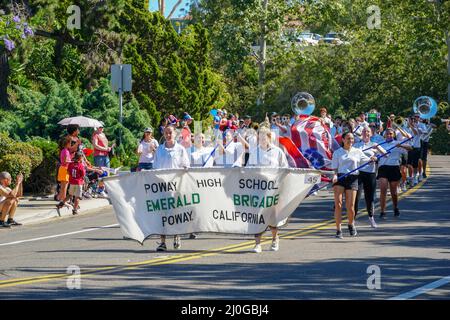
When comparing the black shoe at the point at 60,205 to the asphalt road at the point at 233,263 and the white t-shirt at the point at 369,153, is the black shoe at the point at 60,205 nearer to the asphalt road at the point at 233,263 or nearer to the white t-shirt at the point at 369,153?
the asphalt road at the point at 233,263

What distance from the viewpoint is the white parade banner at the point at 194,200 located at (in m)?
17.9

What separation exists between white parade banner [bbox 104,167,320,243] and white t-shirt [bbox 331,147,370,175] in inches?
90.6

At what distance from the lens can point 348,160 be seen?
20.1m

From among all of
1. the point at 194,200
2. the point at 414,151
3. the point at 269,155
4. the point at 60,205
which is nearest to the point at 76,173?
the point at 60,205

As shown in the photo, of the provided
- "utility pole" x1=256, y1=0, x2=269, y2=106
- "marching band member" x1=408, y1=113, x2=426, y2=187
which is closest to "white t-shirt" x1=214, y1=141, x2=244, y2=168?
"marching band member" x1=408, y1=113, x2=426, y2=187

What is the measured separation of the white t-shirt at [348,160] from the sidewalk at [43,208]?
6.80 metres

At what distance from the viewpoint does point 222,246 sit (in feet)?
60.6

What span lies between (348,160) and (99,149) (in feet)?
31.5

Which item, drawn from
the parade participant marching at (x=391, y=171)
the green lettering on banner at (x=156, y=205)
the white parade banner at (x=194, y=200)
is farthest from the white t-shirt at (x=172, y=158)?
the parade participant marching at (x=391, y=171)

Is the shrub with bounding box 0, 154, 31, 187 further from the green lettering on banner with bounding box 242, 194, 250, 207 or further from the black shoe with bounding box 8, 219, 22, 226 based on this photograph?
the green lettering on banner with bounding box 242, 194, 250, 207

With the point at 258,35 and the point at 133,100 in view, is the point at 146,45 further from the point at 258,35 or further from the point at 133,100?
the point at 258,35

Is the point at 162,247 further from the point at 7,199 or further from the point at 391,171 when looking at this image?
the point at 391,171

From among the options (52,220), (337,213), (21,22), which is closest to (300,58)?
(21,22)
